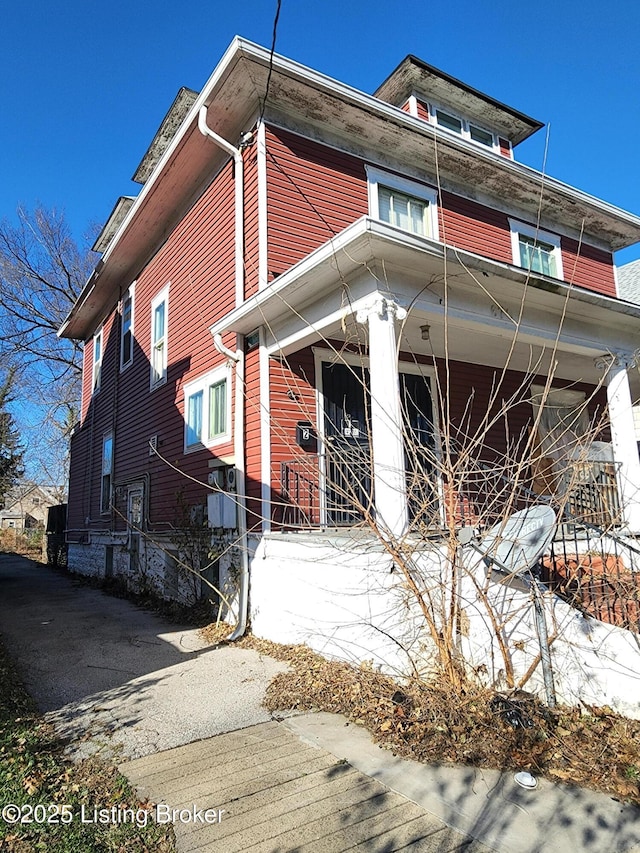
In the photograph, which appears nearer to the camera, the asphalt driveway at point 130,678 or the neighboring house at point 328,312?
the asphalt driveway at point 130,678

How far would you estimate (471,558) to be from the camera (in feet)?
13.6

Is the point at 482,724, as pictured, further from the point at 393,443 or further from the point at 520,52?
the point at 520,52

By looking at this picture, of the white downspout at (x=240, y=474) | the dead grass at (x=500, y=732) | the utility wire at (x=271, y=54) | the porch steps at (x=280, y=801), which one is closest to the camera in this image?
the porch steps at (x=280, y=801)

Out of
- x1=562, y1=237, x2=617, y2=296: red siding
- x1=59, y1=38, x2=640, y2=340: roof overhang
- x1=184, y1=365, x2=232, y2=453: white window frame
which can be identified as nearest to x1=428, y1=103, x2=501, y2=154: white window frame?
x1=59, y1=38, x2=640, y2=340: roof overhang

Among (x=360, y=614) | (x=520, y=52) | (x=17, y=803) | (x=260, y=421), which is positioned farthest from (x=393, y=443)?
(x=520, y=52)

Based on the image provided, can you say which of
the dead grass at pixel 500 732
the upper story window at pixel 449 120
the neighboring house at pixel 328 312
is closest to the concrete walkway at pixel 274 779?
the dead grass at pixel 500 732

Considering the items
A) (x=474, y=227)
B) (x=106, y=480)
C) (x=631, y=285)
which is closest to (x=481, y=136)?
(x=474, y=227)

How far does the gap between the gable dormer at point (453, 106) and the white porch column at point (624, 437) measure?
5.58 meters

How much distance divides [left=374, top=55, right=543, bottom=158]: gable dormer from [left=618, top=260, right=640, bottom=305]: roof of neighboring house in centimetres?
482

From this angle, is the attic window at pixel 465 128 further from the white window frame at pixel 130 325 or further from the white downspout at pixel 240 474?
the white window frame at pixel 130 325

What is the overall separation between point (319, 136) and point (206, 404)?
414 centimetres

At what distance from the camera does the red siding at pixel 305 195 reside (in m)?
7.05

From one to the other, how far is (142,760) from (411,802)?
162cm

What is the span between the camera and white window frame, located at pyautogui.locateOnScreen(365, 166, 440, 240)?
8008mm
